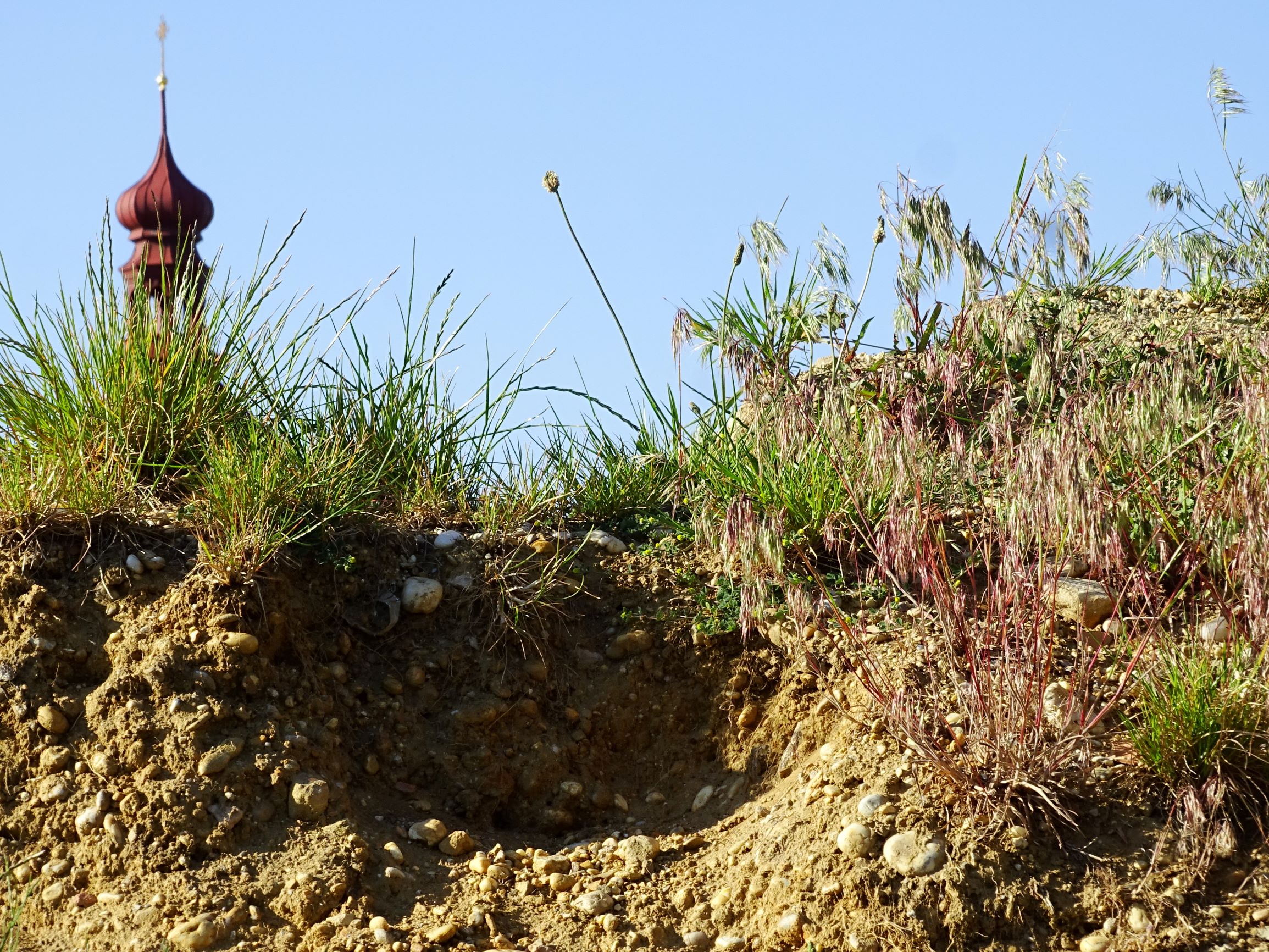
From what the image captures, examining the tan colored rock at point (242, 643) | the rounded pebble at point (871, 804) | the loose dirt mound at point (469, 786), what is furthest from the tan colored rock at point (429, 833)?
the rounded pebble at point (871, 804)

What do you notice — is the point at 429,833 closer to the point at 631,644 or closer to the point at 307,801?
the point at 307,801

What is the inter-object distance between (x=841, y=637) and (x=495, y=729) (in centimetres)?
109

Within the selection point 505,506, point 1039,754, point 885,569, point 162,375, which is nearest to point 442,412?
point 505,506

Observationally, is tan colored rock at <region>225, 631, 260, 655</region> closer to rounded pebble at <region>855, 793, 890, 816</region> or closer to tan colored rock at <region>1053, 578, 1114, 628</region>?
rounded pebble at <region>855, 793, 890, 816</region>

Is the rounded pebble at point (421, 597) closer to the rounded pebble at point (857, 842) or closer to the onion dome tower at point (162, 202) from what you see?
the rounded pebble at point (857, 842)

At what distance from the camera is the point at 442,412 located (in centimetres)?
459

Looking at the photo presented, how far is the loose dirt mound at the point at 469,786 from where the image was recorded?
9.60 feet

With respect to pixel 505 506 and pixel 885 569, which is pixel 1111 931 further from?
pixel 505 506

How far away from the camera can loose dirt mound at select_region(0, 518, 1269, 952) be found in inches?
115

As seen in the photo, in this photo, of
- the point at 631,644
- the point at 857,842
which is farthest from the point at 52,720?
Result: the point at 857,842

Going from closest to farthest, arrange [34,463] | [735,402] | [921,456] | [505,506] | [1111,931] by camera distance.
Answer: [1111,931], [921,456], [34,463], [505,506], [735,402]

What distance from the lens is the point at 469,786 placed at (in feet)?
11.8

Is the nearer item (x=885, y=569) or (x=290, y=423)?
(x=885, y=569)

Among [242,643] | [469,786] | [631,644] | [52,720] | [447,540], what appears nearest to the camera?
[52,720]
